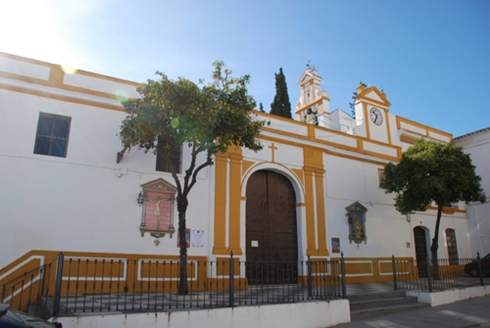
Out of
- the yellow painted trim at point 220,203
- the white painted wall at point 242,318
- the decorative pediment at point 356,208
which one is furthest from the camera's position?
the decorative pediment at point 356,208

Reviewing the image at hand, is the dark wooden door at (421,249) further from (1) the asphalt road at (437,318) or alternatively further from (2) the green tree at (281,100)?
(2) the green tree at (281,100)

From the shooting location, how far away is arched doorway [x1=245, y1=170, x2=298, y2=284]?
42.4ft

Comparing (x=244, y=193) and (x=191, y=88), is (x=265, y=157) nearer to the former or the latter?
(x=244, y=193)

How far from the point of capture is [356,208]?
1510 cm

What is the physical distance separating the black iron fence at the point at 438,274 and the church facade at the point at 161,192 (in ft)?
1.92

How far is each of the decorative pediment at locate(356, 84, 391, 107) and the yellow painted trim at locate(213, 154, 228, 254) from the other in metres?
7.99

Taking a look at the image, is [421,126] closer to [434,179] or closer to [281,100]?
[434,179]

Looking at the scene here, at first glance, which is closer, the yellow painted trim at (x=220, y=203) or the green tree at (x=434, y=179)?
the yellow painted trim at (x=220, y=203)

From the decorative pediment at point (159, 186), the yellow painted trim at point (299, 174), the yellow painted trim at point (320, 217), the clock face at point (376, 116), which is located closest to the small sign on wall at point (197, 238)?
the decorative pediment at point (159, 186)

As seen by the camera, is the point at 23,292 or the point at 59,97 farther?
the point at 59,97

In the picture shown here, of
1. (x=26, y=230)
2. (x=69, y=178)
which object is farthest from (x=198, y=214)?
(x=26, y=230)

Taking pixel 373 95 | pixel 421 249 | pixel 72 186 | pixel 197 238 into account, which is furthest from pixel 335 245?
pixel 72 186

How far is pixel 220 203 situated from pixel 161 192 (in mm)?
1897

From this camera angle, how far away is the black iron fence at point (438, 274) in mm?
12266
